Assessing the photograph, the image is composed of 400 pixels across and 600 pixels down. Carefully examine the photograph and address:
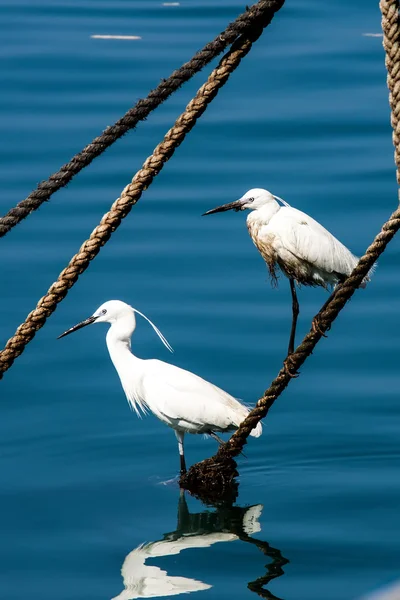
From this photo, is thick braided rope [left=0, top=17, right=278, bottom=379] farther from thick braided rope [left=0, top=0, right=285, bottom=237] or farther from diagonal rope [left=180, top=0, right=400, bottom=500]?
diagonal rope [left=180, top=0, right=400, bottom=500]

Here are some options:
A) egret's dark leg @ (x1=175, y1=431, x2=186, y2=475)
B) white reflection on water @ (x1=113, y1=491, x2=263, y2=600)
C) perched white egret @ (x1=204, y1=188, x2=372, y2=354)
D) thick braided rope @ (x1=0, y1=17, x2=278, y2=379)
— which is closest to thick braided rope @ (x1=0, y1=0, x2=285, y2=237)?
thick braided rope @ (x1=0, y1=17, x2=278, y2=379)

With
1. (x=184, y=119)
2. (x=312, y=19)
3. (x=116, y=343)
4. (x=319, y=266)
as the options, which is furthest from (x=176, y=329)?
(x=312, y=19)

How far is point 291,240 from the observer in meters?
5.50

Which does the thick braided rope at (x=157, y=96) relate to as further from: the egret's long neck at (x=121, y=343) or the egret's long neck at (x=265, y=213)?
the egret's long neck at (x=121, y=343)

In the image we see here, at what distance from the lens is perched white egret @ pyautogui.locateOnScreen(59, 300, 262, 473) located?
5.80 m

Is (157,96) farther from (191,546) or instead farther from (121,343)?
(121,343)

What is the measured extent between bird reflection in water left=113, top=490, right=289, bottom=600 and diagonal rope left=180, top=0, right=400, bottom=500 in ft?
0.40

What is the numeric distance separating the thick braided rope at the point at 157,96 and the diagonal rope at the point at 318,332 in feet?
1.37

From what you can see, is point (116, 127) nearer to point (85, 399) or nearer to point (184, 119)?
point (184, 119)

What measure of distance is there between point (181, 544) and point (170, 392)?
861 millimetres

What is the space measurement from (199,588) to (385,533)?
0.85 m

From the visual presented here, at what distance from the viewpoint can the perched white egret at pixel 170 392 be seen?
5801 mm

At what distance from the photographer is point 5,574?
16.1 feet

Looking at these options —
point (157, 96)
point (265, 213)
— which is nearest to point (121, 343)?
point (265, 213)
